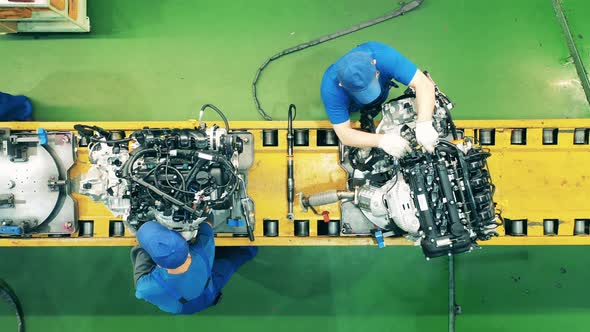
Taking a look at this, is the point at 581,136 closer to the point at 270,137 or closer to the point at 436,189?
the point at 436,189

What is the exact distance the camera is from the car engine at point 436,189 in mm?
2615

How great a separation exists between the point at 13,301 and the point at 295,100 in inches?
131

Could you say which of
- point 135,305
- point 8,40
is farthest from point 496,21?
point 8,40

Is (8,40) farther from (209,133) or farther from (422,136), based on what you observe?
(422,136)

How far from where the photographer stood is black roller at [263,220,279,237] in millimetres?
3225

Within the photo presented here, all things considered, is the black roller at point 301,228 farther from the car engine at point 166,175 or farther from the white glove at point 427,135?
the white glove at point 427,135

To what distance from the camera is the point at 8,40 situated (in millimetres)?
4180

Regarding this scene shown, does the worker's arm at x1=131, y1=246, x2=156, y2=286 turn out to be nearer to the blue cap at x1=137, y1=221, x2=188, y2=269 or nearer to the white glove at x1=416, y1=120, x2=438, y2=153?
the blue cap at x1=137, y1=221, x2=188, y2=269

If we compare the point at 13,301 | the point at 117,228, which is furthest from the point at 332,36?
the point at 13,301

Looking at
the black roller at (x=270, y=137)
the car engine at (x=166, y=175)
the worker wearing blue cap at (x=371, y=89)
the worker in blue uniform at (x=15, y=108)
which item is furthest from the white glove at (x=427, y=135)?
the worker in blue uniform at (x=15, y=108)

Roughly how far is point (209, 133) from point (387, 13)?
2316mm

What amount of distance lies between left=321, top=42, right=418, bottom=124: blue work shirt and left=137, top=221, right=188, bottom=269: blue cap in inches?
51.2

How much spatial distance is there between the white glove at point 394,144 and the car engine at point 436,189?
1.7 inches

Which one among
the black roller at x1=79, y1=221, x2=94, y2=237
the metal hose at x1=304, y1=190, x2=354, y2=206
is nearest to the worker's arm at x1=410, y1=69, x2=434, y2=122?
the metal hose at x1=304, y1=190, x2=354, y2=206
